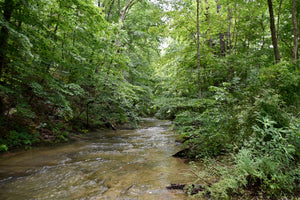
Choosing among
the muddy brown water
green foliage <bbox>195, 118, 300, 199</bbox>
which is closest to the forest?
green foliage <bbox>195, 118, 300, 199</bbox>

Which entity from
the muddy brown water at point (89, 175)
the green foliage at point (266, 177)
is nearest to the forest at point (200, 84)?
the green foliage at point (266, 177)

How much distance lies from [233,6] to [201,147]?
571 cm

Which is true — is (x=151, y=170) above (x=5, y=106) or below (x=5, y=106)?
below

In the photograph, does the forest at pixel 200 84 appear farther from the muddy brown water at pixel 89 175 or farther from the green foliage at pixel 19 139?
the muddy brown water at pixel 89 175

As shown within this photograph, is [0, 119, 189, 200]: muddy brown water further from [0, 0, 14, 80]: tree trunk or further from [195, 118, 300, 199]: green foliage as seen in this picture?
[0, 0, 14, 80]: tree trunk

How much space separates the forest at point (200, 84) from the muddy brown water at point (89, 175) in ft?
2.61

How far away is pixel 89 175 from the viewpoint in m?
3.67

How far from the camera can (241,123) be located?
3281 mm

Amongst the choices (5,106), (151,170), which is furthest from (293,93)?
(5,106)

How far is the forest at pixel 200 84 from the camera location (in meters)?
2.44

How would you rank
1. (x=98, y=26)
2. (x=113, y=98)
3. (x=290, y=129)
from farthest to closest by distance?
1. (x=113, y=98)
2. (x=98, y=26)
3. (x=290, y=129)

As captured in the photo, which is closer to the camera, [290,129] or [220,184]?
[220,184]

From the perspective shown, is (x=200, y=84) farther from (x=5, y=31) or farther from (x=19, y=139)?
(x=19, y=139)

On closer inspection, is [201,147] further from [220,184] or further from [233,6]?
[233,6]
